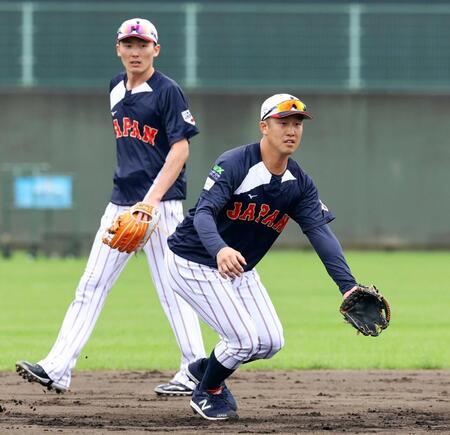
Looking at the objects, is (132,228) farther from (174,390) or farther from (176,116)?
(174,390)

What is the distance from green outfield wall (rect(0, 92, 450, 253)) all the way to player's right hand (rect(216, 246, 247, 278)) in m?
20.0

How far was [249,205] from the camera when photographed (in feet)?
22.3

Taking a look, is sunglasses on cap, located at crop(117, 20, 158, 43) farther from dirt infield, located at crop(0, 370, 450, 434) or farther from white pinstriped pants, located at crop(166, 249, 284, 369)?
dirt infield, located at crop(0, 370, 450, 434)

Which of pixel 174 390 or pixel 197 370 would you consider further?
pixel 174 390

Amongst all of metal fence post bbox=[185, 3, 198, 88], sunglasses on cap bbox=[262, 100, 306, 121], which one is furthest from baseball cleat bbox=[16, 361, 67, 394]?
metal fence post bbox=[185, 3, 198, 88]

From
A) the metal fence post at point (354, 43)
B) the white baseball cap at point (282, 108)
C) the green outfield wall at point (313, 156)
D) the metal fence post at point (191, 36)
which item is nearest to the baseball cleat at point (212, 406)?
the white baseball cap at point (282, 108)

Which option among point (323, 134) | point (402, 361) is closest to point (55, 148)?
point (323, 134)

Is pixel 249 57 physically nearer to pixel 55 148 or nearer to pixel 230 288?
pixel 55 148

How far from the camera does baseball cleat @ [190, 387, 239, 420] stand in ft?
22.9

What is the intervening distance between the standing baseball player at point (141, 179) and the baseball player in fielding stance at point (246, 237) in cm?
74

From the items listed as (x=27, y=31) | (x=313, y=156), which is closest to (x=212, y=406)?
(x=27, y=31)

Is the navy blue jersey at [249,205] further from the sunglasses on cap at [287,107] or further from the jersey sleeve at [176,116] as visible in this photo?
the jersey sleeve at [176,116]

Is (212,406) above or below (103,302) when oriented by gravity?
below

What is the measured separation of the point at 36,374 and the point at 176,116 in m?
1.70
